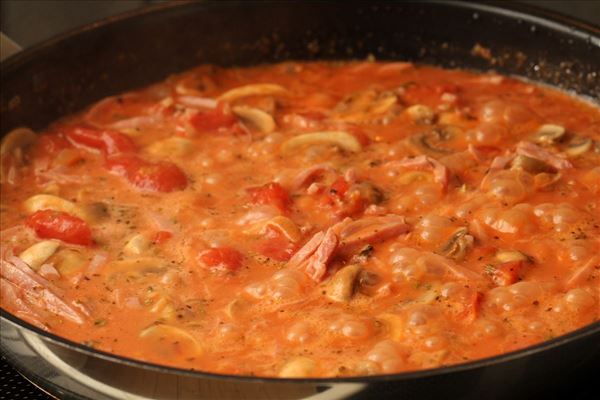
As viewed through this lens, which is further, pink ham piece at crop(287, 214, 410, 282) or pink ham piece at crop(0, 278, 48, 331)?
pink ham piece at crop(287, 214, 410, 282)

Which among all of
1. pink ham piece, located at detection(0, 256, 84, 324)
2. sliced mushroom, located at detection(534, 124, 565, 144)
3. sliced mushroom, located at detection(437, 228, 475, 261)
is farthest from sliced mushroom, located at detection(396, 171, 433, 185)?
pink ham piece, located at detection(0, 256, 84, 324)

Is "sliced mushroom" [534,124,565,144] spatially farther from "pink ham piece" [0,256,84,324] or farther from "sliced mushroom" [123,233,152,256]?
"pink ham piece" [0,256,84,324]

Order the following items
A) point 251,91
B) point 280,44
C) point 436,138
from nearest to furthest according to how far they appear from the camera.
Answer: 1. point 436,138
2. point 251,91
3. point 280,44

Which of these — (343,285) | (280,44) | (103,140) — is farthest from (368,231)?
(280,44)

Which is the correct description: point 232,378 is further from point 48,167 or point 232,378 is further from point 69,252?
point 48,167

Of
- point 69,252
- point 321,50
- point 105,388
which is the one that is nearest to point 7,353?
point 105,388

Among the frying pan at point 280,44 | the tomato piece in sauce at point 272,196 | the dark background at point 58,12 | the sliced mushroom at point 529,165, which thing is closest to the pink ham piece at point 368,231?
the tomato piece in sauce at point 272,196

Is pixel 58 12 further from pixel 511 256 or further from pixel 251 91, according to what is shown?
pixel 511 256
